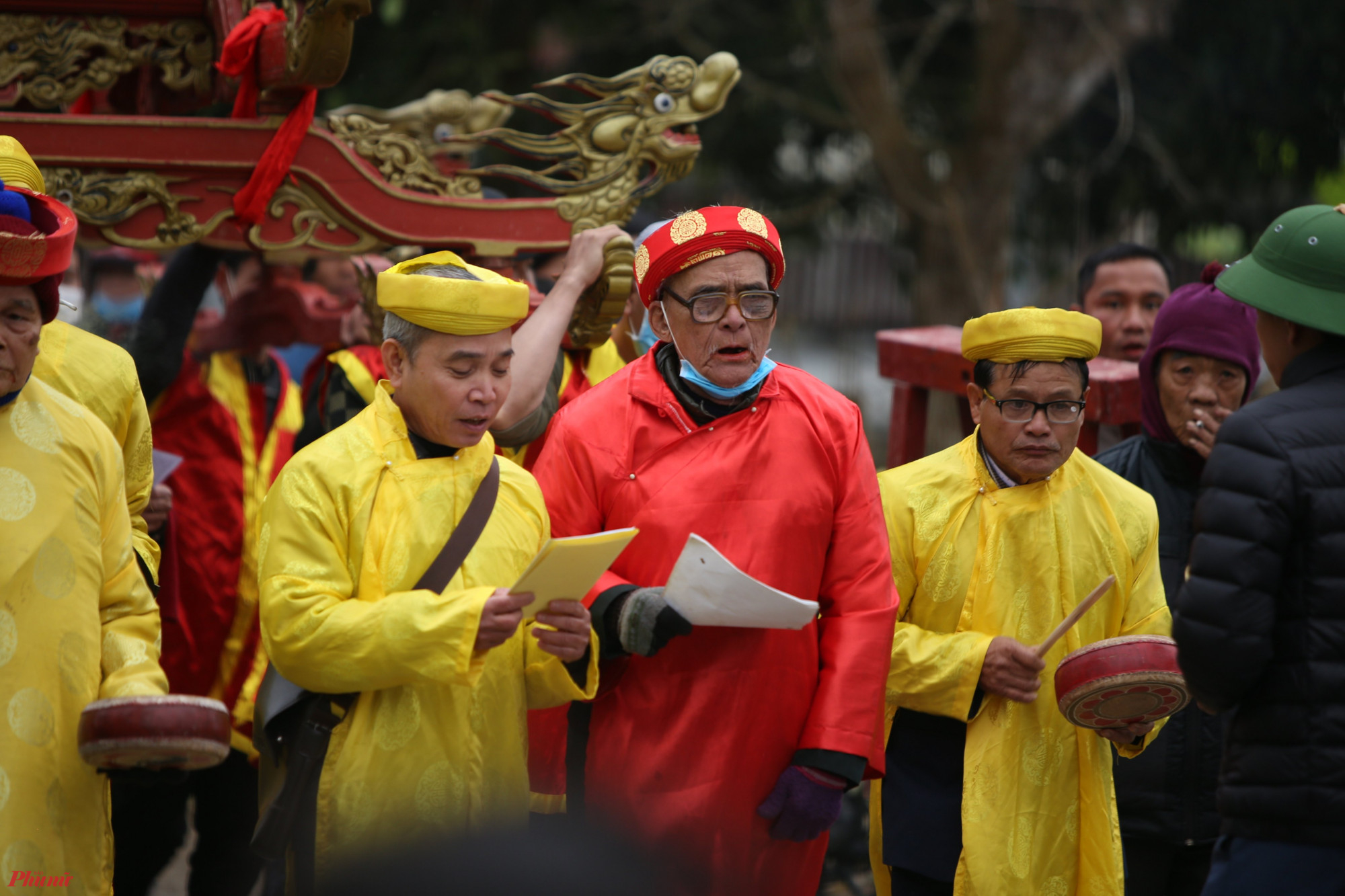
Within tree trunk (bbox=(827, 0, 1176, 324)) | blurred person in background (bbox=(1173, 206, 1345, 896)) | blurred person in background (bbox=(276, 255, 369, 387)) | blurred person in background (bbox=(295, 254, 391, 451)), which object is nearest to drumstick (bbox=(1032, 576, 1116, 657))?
blurred person in background (bbox=(1173, 206, 1345, 896))

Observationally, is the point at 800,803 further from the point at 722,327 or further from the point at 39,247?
the point at 39,247

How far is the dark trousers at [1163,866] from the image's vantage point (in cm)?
351

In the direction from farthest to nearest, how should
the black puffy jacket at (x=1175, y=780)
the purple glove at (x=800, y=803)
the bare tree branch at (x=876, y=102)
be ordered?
the bare tree branch at (x=876, y=102) < the black puffy jacket at (x=1175, y=780) < the purple glove at (x=800, y=803)

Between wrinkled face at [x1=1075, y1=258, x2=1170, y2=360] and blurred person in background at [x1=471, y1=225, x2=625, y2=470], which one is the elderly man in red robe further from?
wrinkled face at [x1=1075, y1=258, x2=1170, y2=360]

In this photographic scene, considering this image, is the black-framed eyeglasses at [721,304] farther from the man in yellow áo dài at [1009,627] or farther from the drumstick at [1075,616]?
the drumstick at [1075,616]

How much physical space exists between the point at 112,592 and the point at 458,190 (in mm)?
1726

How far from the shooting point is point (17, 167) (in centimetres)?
293

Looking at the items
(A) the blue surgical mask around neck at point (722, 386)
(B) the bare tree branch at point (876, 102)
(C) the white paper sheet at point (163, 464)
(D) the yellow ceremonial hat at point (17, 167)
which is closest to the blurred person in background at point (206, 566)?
(C) the white paper sheet at point (163, 464)

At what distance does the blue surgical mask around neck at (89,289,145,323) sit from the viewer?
649cm

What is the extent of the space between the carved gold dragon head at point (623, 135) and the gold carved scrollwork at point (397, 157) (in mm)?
76

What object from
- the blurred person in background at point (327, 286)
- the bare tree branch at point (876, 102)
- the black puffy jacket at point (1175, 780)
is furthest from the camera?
the bare tree branch at point (876, 102)

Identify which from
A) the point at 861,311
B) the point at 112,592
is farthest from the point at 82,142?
the point at 861,311

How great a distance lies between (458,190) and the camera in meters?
3.87

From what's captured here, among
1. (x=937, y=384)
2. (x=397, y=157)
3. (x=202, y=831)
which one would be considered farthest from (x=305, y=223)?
(x=937, y=384)
